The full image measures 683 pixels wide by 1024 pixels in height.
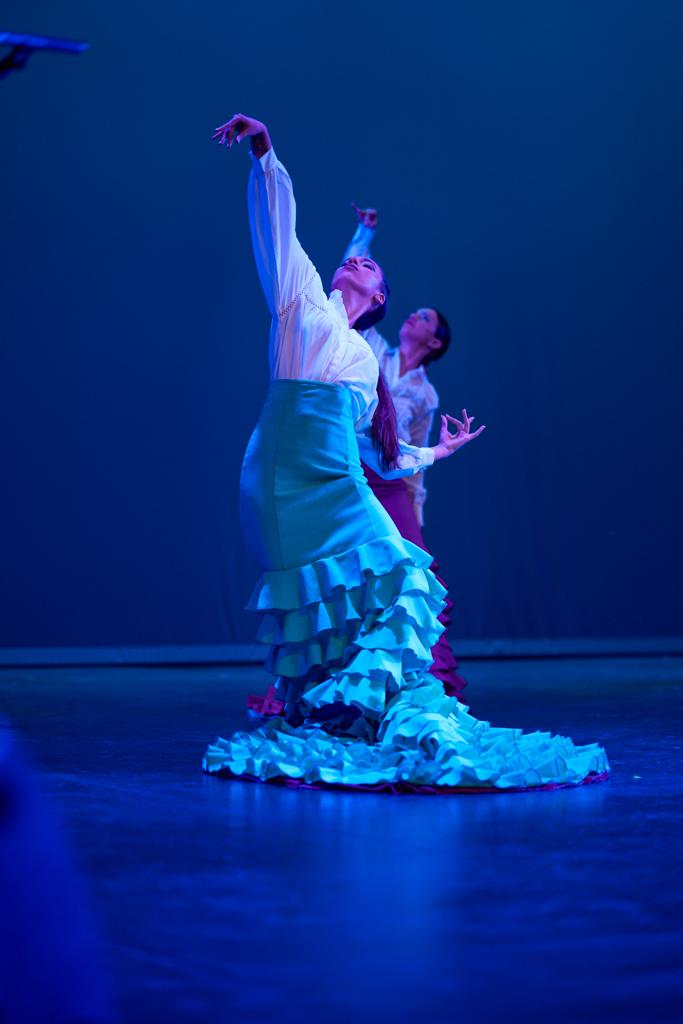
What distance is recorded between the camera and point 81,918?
2.46 ft

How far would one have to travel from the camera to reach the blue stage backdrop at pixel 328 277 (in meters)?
6.34

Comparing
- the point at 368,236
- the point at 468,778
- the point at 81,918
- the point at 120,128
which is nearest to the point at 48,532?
the point at 120,128

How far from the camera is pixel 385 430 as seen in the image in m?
3.49

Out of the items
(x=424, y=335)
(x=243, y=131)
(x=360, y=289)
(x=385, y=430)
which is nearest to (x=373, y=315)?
(x=360, y=289)

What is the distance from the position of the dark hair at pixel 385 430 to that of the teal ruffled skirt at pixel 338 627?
0.28m

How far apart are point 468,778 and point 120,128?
4.66 m

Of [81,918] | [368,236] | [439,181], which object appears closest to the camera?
[81,918]

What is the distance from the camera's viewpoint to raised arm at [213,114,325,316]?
9.70 ft

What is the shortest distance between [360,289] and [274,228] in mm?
425

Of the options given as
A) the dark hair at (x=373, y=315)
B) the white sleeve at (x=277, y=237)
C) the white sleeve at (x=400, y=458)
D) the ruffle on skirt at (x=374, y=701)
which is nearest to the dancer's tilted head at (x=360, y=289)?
the dark hair at (x=373, y=315)

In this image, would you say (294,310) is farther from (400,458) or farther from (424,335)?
(424,335)

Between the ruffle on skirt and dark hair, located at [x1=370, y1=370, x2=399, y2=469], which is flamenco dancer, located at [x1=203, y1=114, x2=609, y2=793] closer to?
the ruffle on skirt

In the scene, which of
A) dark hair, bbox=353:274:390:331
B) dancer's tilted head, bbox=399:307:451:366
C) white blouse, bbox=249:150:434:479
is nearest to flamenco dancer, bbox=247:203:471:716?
dancer's tilted head, bbox=399:307:451:366

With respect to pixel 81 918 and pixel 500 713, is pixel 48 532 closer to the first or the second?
pixel 500 713
